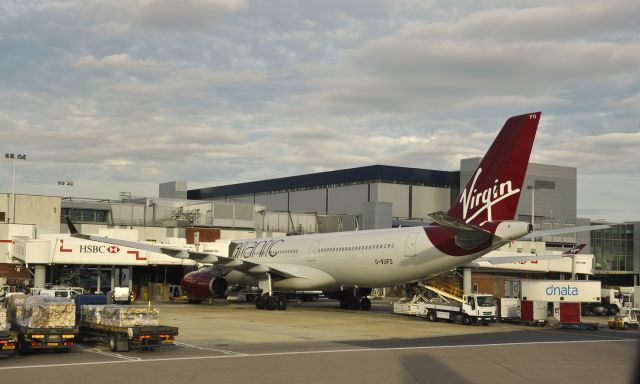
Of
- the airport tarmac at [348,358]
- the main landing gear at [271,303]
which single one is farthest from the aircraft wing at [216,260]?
the airport tarmac at [348,358]

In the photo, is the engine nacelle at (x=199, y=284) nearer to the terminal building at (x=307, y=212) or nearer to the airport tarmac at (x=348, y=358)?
the terminal building at (x=307, y=212)

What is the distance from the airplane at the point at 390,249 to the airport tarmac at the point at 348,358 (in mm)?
4813

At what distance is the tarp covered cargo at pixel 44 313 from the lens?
24062 millimetres

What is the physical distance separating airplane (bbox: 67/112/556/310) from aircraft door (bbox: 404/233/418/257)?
0.06 meters

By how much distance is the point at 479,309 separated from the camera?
133 ft

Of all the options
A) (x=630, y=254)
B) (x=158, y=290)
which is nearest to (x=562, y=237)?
(x=630, y=254)

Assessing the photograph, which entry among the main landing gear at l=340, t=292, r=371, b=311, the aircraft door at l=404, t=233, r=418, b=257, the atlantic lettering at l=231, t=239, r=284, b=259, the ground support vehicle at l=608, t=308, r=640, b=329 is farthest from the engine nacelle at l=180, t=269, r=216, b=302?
the ground support vehicle at l=608, t=308, r=640, b=329

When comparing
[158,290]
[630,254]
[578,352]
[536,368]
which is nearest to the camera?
[536,368]

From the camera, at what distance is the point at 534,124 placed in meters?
37.2

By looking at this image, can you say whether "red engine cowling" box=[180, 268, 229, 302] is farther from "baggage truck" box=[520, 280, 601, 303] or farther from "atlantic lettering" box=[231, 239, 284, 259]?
"baggage truck" box=[520, 280, 601, 303]

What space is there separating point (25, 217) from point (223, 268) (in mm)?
29391

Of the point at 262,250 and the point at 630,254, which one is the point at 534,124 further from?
the point at 630,254

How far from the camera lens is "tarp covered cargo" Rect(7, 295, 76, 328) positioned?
24.1m

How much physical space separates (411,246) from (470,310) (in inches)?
198
